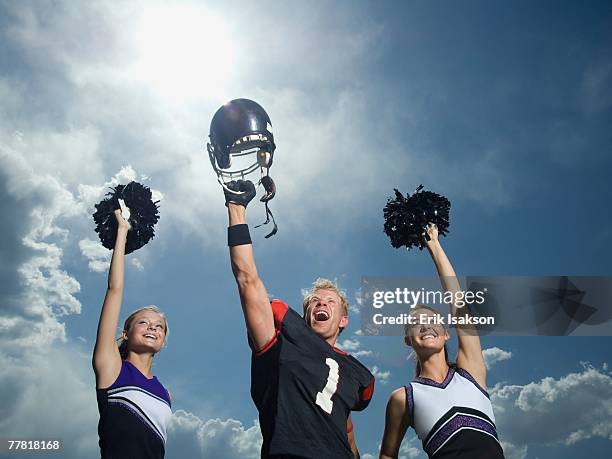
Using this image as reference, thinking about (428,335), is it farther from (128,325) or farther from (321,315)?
(128,325)

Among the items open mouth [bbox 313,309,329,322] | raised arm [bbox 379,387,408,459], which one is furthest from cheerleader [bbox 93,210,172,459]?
raised arm [bbox 379,387,408,459]

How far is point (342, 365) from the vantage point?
4.39 metres

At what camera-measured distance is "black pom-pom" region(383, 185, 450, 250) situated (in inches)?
234

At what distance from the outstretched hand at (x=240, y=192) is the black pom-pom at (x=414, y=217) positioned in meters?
2.08

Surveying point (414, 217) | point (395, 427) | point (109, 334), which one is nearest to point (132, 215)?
point (109, 334)

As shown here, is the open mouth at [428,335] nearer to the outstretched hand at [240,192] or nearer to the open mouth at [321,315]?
the open mouth at [321,315]

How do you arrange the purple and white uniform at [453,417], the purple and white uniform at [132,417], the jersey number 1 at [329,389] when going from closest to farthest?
1. the jersey number 1 at [329,389]
2. the purple and white uniform at [453,417]
3. the purple and white uniform at [132,417]

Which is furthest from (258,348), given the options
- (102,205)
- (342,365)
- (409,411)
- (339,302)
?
(102,205)

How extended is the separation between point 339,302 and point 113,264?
2.37 meters

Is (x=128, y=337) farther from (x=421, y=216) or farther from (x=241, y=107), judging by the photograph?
(x=421, y=216)

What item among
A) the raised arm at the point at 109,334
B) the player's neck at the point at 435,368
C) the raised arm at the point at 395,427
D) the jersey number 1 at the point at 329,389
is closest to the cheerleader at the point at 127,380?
the raised arm at the point at 109,334

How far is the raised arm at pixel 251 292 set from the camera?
3955 millimetres

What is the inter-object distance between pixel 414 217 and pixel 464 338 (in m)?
1.41

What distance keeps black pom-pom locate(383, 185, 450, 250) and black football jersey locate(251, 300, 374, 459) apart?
206cm
